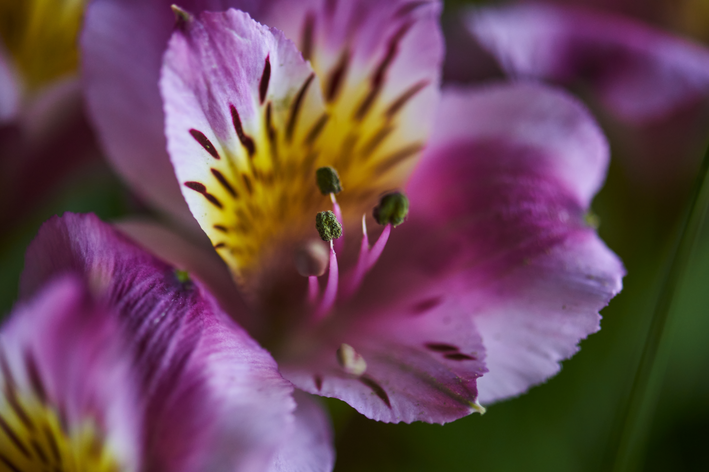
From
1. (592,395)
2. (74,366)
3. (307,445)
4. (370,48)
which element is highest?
(370,48)

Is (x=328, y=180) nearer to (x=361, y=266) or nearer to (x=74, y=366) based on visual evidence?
(x=361, y=266)

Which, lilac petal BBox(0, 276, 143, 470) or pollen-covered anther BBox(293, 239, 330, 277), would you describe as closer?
lilac petal BBox(0, 276, 143, 470)

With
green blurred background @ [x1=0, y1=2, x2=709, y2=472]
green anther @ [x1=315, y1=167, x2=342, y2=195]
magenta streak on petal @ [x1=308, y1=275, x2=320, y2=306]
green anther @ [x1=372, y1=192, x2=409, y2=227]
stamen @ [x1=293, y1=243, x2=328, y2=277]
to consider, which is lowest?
green blurred background @ [x1=0, y1=2, x2=709, y2=472]

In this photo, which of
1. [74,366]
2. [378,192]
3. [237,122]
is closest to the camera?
[74,366]

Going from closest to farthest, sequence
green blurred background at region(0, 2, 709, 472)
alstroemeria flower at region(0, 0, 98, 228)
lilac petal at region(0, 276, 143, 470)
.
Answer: lilac petal at region(0, 276, 143, 470) → alstroemeria flower at region(0, 0, 98, 228) → green blurred background at region(0, 2, 709, 472)

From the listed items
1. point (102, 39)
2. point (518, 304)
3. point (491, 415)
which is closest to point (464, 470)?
point (491, 415)

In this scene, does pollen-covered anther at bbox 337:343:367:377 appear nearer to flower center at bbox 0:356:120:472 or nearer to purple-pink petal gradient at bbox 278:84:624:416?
purple-pink petal gradient at bbox 278:84:624:416

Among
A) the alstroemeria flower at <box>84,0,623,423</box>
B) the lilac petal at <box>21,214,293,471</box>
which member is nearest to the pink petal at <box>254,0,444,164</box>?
the alstroemeria flower at <box>84,0,623,423</box>

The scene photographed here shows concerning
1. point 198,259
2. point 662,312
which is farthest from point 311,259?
point 662,312
